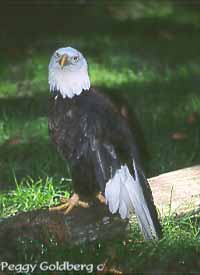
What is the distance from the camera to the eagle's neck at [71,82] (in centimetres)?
470

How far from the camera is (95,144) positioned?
4.55m

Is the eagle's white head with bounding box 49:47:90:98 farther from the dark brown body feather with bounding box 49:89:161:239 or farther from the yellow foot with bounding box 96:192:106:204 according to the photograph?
the yellow foot with bounding box 96:192:106:204

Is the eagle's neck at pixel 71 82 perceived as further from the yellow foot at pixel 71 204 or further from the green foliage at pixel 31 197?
the green foliage at pixel 31 197

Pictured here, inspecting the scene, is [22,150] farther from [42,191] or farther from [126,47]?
[126,47]

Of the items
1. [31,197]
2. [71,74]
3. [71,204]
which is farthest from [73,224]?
[71,74]

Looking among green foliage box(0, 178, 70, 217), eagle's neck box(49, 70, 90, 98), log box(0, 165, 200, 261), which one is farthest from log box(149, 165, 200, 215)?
eagle's neck box(49, 70, 90, 98)

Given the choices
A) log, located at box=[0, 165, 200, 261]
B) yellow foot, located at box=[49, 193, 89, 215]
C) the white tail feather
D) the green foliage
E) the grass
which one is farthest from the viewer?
the green foliage

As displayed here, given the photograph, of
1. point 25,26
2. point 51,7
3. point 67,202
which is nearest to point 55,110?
point 67,202

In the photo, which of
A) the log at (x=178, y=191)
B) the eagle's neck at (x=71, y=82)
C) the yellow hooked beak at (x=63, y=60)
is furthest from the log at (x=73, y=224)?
the yellow hooked beak at (x=63, y=60)

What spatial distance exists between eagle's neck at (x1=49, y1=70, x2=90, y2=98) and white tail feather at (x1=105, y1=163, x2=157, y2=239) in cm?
53

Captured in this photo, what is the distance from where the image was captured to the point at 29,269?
4.48m

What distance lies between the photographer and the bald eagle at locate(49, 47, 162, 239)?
14.8ft

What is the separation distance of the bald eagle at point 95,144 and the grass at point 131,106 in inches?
9.4

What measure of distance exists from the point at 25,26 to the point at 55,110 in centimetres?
467
